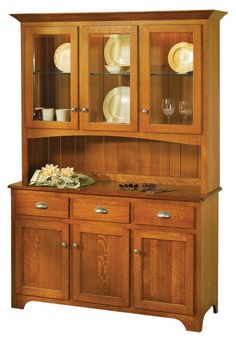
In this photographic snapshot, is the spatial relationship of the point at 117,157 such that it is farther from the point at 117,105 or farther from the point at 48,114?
the point at 48,114

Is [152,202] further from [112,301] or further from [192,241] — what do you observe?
[112,301]

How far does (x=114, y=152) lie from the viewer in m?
6.65

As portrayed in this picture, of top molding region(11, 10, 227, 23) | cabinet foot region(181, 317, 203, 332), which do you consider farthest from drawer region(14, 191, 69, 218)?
top molding region(11, 10, 227, 23)

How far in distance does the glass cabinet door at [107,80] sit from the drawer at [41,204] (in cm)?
54

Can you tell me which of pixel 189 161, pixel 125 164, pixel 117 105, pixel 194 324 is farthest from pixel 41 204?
pixel 194 324

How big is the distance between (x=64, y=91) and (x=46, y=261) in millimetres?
1211

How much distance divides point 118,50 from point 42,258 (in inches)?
61.4

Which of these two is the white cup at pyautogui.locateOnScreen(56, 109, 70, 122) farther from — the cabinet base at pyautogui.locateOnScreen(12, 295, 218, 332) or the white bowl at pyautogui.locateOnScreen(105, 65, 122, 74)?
the cabinet base at pyautogui.locateOnScreen(12, 295, 218, 332)

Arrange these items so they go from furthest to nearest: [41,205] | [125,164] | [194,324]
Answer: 1. [125,164]
2. [41,205]
3. [194,324]

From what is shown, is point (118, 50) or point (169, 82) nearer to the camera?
point (169, 82)

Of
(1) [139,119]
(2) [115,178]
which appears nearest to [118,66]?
(1) [139,119]

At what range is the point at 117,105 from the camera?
633cm

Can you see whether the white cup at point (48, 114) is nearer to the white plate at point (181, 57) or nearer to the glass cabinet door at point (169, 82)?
the glass cabinet door at point (169, 82)

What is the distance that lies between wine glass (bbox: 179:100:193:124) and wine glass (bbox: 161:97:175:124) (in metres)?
0.06
